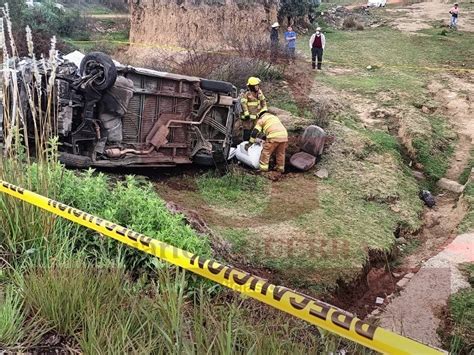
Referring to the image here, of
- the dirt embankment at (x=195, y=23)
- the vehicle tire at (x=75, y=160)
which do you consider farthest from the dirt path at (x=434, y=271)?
the dirt embankment at (x=195, y=23)

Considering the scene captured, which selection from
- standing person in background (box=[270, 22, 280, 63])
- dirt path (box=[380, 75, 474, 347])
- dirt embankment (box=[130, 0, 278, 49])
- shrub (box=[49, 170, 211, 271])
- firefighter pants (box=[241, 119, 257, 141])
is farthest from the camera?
dirt embankment (box=[130, 0, 278, 49])

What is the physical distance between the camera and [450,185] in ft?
32.5

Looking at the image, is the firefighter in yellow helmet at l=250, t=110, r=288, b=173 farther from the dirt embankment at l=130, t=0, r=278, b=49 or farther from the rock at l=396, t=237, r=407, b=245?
the dirt embankment at l=130, t=0, r=278, b=49

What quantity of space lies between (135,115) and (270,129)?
8.11 feet

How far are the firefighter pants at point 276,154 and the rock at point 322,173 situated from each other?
0.62m

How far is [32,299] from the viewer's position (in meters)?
2.91

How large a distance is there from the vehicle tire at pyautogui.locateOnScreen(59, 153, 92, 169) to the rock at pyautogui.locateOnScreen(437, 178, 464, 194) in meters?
6.48

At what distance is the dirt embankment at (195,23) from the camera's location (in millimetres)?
18469

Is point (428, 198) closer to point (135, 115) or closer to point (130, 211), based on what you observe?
point (135, 115)

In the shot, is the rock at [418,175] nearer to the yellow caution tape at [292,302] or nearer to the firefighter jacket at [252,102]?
the firefighter jacket at [252,102]

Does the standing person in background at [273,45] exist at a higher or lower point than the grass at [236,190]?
higher

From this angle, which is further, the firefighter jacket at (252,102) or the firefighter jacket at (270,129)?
the firefighter jacket at (252,102)

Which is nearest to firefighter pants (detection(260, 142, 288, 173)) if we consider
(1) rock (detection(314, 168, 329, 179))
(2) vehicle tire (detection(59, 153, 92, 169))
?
(1) rock (detection(314, 168, 329, 179))

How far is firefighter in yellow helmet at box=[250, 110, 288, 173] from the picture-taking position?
30.5ft
